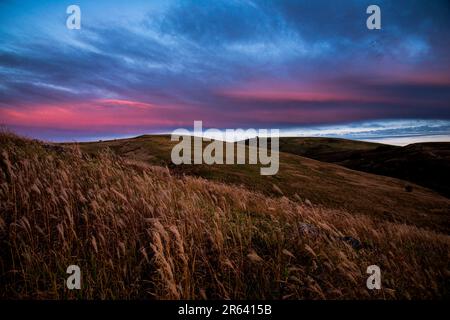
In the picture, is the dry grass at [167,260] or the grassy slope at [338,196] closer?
the dry grass at [167,260]

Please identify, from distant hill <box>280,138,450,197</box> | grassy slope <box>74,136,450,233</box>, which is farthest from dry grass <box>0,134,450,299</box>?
distant hill <box>280,138,450,197</box>

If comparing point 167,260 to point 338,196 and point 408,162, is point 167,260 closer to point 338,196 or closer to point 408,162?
point 338,196

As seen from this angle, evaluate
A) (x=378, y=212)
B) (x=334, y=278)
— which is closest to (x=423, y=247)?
(x=334, y=278)

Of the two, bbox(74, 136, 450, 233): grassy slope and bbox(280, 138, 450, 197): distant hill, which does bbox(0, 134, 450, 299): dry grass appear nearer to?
bbox(74, 136, 450, 233): grassy slope

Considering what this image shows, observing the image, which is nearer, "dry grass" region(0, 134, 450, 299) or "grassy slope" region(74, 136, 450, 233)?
"dry grass" region(0, 134, 450, 299)

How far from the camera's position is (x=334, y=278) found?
4.07 metres

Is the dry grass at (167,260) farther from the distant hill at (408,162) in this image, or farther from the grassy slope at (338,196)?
the distant hill at (408,162)

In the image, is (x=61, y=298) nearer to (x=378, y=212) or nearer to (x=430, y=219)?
(x=378, y=212)

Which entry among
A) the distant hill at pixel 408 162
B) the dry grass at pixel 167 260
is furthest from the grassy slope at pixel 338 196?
the distant hill at pixel 408 162

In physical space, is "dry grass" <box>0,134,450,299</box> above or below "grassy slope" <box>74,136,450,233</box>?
above

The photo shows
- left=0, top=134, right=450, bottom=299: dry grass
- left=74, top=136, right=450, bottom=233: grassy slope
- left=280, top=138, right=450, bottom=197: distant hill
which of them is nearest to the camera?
left=0, top=134, right=450, bottom=299: dry grass

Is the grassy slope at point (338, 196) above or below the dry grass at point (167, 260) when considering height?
below

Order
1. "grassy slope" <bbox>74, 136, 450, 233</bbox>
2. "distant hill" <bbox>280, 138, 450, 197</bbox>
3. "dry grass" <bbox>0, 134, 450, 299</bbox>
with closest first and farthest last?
"dry grass" <bbox>0, 134, 450, 299</bbox>, "grassy slope" <bbox>74, 136, 450, 233</bbox>, "distant hill" <bbox>280, 138, 450, 197</bbox>
